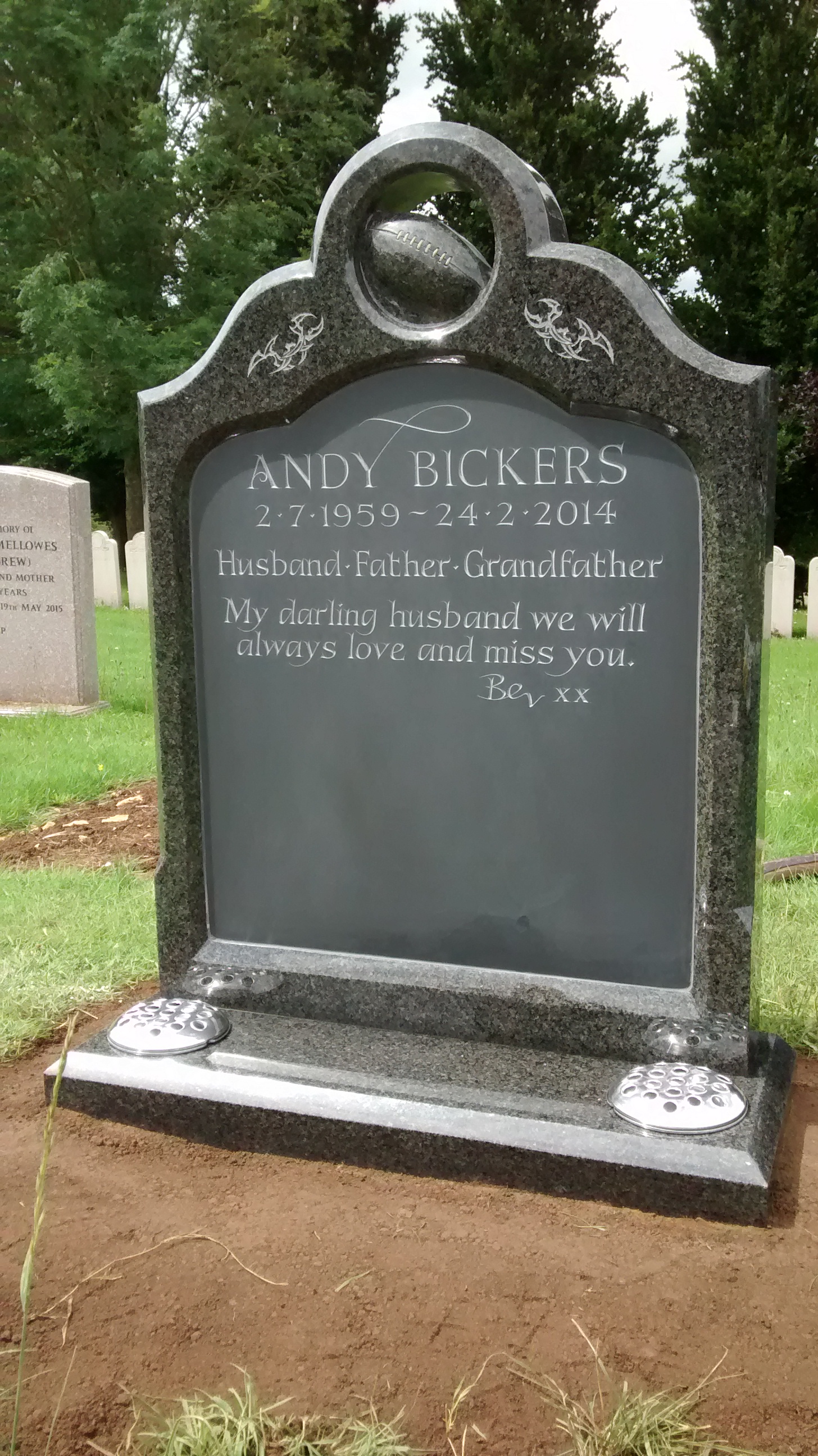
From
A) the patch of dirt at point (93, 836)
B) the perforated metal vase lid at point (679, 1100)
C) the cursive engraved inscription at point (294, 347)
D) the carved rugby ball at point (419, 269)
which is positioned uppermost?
the carved rugby ball at point (419, 269)

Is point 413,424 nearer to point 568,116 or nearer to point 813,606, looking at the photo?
point 813,606

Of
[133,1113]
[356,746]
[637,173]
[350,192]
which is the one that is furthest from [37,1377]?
[637,173]

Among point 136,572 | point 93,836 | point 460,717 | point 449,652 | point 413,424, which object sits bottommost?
point 93,836

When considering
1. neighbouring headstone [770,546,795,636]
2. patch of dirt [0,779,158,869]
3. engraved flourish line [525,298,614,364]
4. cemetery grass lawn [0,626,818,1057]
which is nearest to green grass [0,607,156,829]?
cemetery grass lawn [0,626,818,1057]

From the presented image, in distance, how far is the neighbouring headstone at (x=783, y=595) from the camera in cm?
1312

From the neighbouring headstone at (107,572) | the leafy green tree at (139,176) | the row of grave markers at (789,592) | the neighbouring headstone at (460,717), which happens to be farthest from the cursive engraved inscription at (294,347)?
the leafy green tree at (139,176)

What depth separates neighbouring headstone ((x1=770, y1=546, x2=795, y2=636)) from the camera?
13.1m

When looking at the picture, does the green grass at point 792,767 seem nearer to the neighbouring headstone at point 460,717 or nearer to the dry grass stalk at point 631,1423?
the neighbouring headstone at point 460,717

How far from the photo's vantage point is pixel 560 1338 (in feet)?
5.89

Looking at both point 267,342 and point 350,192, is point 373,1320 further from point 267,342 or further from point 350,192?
point 350,192

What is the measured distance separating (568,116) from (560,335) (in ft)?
69.3

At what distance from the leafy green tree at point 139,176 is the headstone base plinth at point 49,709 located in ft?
41.8

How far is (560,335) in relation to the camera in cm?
239

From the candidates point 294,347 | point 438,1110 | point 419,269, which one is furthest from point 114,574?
point 438,1110
